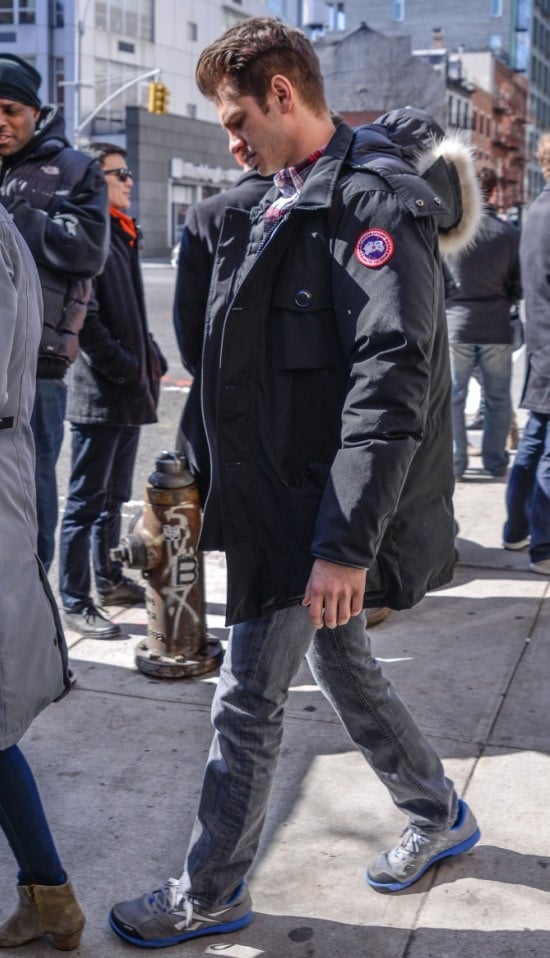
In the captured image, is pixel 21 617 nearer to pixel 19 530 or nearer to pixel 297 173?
pixel 19 530

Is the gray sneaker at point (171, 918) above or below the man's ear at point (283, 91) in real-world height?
below

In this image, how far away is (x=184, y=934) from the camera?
2.78 meters

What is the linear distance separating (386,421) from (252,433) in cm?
35

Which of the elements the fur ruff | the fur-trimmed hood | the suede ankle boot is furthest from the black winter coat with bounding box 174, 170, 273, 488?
the suede ankle boot

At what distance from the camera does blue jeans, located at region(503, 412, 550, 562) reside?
18.6 ft

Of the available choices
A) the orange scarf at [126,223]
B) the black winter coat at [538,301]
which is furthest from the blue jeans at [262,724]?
the black winter coat at [538,301]

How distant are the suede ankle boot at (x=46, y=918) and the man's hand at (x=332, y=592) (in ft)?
3.01

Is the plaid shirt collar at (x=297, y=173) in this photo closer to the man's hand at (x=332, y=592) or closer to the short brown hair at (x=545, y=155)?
the man's hand at (x=332, y=592)

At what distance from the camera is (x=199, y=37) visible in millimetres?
61875

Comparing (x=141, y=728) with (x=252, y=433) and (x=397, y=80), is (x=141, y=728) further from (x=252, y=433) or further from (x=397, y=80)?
(x=397, y=80)

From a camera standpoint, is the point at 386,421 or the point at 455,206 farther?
the point at 455,206

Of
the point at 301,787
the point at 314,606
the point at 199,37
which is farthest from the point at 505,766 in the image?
the point at 199,37

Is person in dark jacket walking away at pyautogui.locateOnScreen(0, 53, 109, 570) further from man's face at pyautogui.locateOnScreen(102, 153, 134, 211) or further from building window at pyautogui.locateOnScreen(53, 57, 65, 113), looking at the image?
building window at pyautogui.locateOnScreen(53, 57, 65, 113)

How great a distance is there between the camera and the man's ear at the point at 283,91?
251 cm
